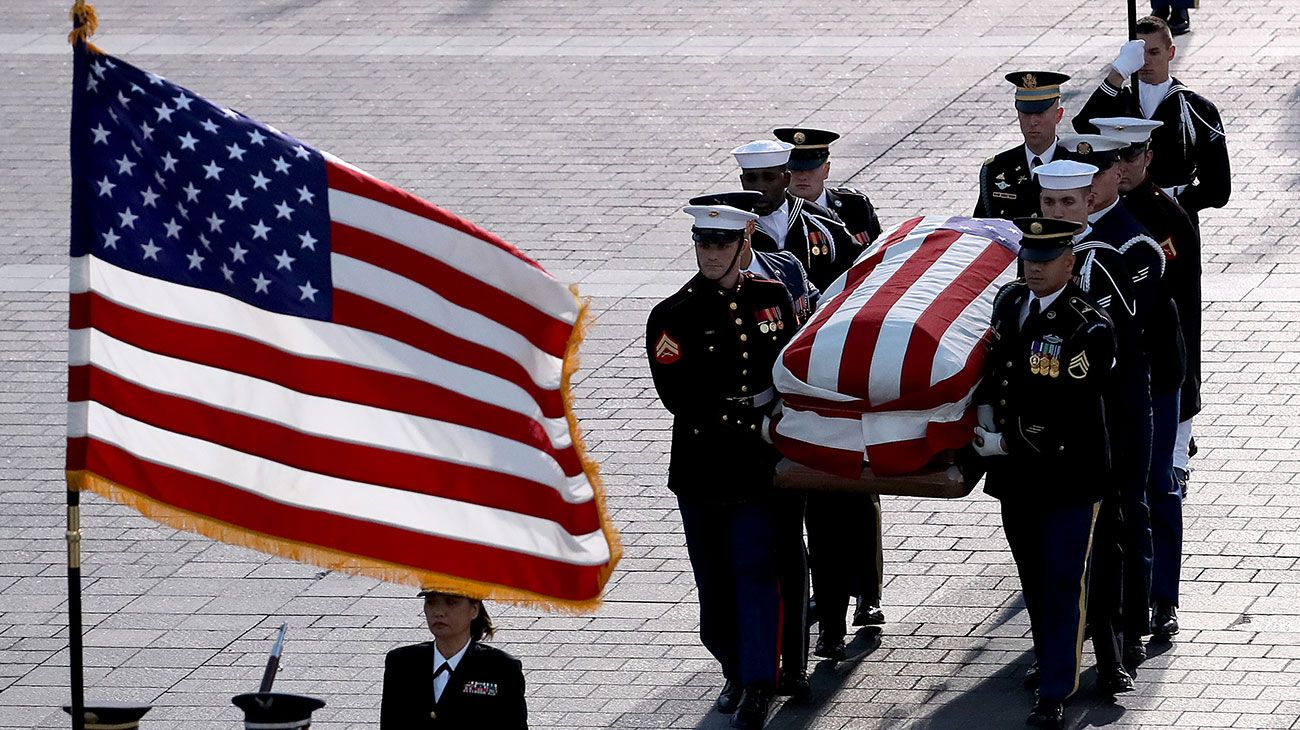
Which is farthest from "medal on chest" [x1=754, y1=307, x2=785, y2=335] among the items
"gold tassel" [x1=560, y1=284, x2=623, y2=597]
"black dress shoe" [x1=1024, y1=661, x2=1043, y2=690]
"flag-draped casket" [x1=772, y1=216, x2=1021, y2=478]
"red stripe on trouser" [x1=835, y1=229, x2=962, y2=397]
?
"gold tassel" [x1=560, y1=284, x2=623, y2=597]

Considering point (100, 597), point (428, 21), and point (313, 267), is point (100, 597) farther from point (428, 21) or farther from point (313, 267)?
point (428, 21)

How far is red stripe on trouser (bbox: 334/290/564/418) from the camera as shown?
217 inches

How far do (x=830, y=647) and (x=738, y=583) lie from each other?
66 cm

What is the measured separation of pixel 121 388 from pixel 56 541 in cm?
438

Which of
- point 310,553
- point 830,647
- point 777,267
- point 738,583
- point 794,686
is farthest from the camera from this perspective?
point 830,647

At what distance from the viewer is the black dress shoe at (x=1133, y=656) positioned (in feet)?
25.5

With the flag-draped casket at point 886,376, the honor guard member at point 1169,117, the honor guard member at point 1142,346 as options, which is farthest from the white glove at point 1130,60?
the flag-draped casket at point 886,376

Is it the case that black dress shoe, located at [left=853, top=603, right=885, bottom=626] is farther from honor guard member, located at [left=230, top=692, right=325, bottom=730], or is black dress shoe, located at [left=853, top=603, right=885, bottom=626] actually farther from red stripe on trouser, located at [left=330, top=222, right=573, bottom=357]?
honor guard member, located at [left=230, top=692, right=325, bottom=730]

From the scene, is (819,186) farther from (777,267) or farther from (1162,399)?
(1162,399)

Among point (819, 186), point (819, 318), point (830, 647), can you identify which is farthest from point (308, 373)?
point (819, 186)

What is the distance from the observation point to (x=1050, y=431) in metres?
7.20

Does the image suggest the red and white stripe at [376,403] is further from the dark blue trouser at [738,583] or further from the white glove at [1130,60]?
the white glove at [1130,60]

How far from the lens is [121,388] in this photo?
17.6ft

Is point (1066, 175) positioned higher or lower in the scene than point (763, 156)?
higher
